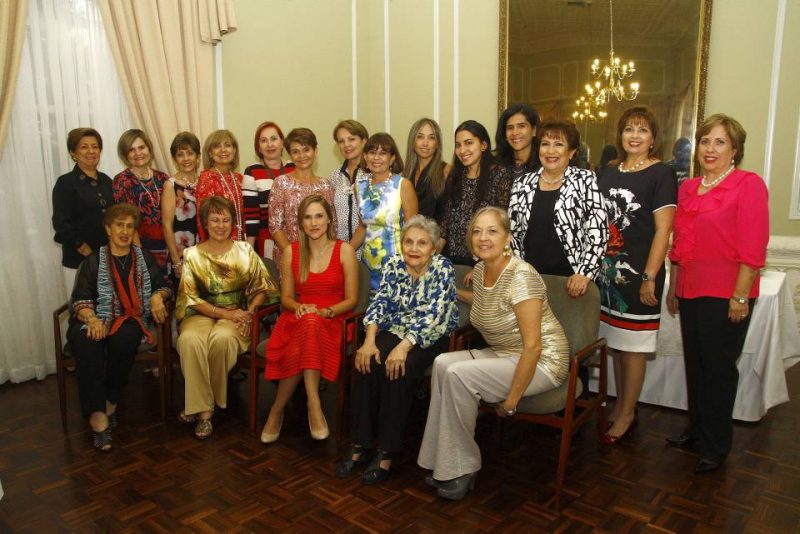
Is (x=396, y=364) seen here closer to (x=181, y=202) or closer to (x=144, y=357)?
(x=144, y=357)

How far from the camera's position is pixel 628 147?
2852 millimetres

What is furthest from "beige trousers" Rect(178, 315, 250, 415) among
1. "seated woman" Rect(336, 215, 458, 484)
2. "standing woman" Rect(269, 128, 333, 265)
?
"seated woman" Rect(336, 215, 458, 484)

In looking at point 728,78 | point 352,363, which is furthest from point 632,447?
point 728,78

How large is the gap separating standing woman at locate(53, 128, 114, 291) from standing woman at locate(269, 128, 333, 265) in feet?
3.47

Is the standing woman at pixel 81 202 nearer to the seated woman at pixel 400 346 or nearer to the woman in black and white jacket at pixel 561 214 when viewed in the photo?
the seated woman at pixel 400 346

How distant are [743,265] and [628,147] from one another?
75cm

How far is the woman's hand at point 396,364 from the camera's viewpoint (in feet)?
8.93

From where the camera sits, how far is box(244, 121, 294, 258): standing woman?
3984 mm

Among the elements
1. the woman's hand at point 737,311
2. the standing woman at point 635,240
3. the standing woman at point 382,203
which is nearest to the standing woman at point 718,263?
the woman's hand at point 737,311

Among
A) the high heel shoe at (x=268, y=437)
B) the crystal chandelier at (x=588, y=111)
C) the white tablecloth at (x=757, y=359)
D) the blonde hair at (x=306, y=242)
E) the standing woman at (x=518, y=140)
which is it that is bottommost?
the high heel shoe at (x=268, y=437)

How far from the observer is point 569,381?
8.06 ft

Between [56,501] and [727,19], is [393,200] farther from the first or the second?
[727,19]

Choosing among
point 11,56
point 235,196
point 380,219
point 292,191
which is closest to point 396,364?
point 380,219

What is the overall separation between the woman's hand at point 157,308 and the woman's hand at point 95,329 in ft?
0.86
